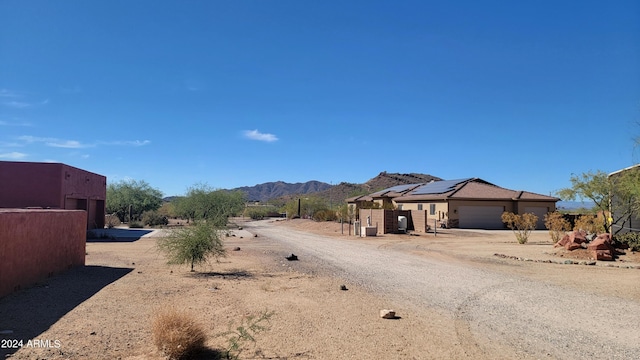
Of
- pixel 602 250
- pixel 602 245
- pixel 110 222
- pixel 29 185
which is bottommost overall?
pixel 602 250

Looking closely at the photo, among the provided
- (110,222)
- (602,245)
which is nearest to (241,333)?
(602,245)

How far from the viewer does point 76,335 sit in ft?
24.4

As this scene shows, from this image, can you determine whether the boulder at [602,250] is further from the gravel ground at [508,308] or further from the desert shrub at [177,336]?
the desert shrub at [177,336]

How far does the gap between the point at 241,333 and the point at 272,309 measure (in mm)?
2436

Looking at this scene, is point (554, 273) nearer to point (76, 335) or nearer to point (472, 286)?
point (472, 286)

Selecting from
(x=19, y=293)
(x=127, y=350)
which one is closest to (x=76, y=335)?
(x=127, y=350)

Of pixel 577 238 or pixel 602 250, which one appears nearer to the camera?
pixel 602 250

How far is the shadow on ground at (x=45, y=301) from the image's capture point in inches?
304

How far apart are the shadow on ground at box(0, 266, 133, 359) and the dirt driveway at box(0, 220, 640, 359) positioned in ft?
0.07

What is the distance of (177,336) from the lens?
6359 millimetres

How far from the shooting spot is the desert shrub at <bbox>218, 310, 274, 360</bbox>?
665 centimetres

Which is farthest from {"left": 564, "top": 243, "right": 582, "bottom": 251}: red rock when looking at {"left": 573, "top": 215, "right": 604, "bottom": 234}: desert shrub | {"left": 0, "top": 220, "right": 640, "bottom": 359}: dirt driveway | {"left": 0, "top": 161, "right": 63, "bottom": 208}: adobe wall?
{"left": 0, "top": 161, "right": 63, "bottom": 208}: adobe wall

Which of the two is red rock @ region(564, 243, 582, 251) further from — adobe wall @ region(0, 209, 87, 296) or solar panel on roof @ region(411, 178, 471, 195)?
solar panel on roof @ region(411, 178, 471, 195)

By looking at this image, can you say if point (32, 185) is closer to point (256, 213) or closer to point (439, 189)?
point (439, 189)
